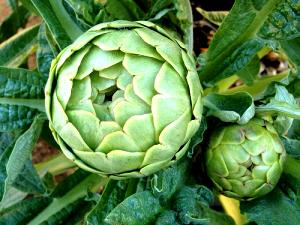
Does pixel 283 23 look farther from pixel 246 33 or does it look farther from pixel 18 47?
pixel 18 47

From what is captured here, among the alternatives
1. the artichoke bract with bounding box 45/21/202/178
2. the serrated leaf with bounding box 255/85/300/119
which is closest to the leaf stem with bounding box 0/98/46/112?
the artichoke bract with bounding box 45/21/202/178

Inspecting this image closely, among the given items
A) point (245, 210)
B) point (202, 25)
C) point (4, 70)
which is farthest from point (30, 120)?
point (202, 25)

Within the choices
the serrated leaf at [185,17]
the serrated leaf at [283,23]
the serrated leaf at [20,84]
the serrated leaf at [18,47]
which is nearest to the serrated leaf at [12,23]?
the serrated leaf at [18,47]

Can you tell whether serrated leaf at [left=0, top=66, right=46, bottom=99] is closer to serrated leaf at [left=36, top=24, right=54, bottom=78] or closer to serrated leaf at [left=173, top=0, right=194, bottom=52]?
serrated leaf at [left=36, top=24, right=54, bottom=78]

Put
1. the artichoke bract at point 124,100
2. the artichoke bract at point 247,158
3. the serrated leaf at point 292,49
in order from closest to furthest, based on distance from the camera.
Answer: the artichoke bract at point 124,100 → the artichoke bract at point 247,158 → the serrated leaf at point 292,49

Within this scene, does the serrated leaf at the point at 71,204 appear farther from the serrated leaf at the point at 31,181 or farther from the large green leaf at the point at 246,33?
the large green leaf at the point at 246,33

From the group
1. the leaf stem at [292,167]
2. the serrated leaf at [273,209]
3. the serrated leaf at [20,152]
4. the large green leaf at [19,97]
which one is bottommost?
the serrated leaf at [273,209]

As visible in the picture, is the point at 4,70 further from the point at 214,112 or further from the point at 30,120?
the point at 214,112

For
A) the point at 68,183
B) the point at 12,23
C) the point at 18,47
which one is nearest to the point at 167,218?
the point at 68,183
